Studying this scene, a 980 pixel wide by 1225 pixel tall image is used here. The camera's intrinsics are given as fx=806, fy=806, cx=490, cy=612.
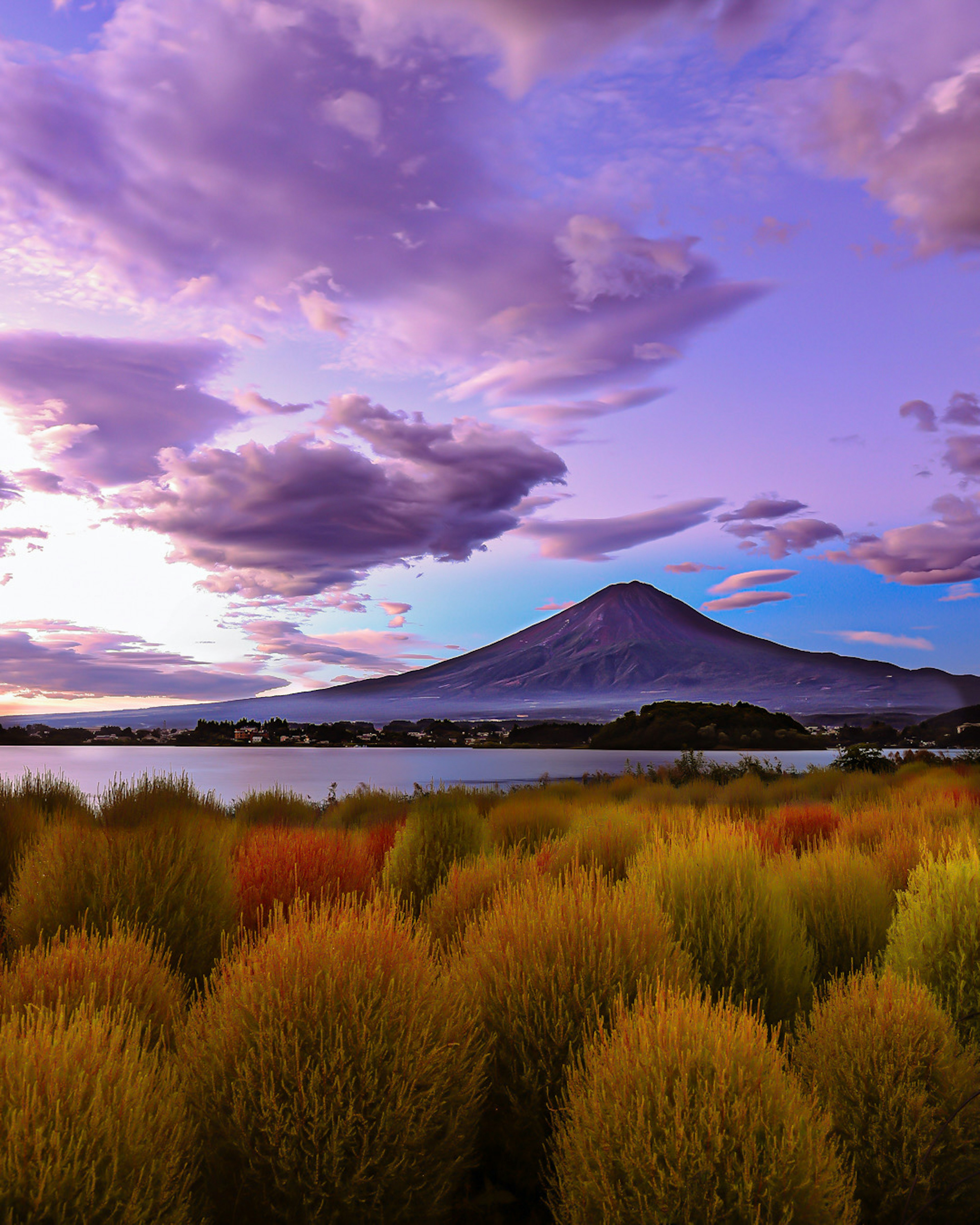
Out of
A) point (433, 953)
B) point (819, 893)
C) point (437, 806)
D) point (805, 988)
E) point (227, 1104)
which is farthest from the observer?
point (437, 806)

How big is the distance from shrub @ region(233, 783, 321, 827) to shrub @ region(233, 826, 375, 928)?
15.4 feet

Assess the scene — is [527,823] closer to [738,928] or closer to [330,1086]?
[738,928]

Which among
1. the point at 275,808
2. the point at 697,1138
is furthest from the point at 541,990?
the point at 275,808

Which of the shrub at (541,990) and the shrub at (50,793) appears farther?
the shrub at (50,793)

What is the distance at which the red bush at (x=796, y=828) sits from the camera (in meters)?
11.5

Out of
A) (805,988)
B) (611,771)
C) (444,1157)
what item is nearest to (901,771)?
(611,771)

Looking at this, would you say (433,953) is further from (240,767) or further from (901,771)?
(240,767)

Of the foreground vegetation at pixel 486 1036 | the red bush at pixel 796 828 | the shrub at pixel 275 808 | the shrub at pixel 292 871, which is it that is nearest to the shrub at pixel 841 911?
the foreground vegetation at pixel 486 1036

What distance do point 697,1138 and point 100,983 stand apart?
3622 millimetres

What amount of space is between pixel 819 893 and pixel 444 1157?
5.18m

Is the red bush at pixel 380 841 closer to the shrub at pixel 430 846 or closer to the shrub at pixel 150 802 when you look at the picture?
the shrub at pixel 430 846

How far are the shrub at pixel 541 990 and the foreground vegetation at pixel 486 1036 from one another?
0.02 m

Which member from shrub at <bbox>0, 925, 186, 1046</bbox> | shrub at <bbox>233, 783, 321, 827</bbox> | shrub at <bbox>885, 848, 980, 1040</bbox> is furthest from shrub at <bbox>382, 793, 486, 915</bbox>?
shrub at <bbox>885, 848, 980, 1040</bbox>

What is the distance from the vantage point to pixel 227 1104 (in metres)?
4.15
